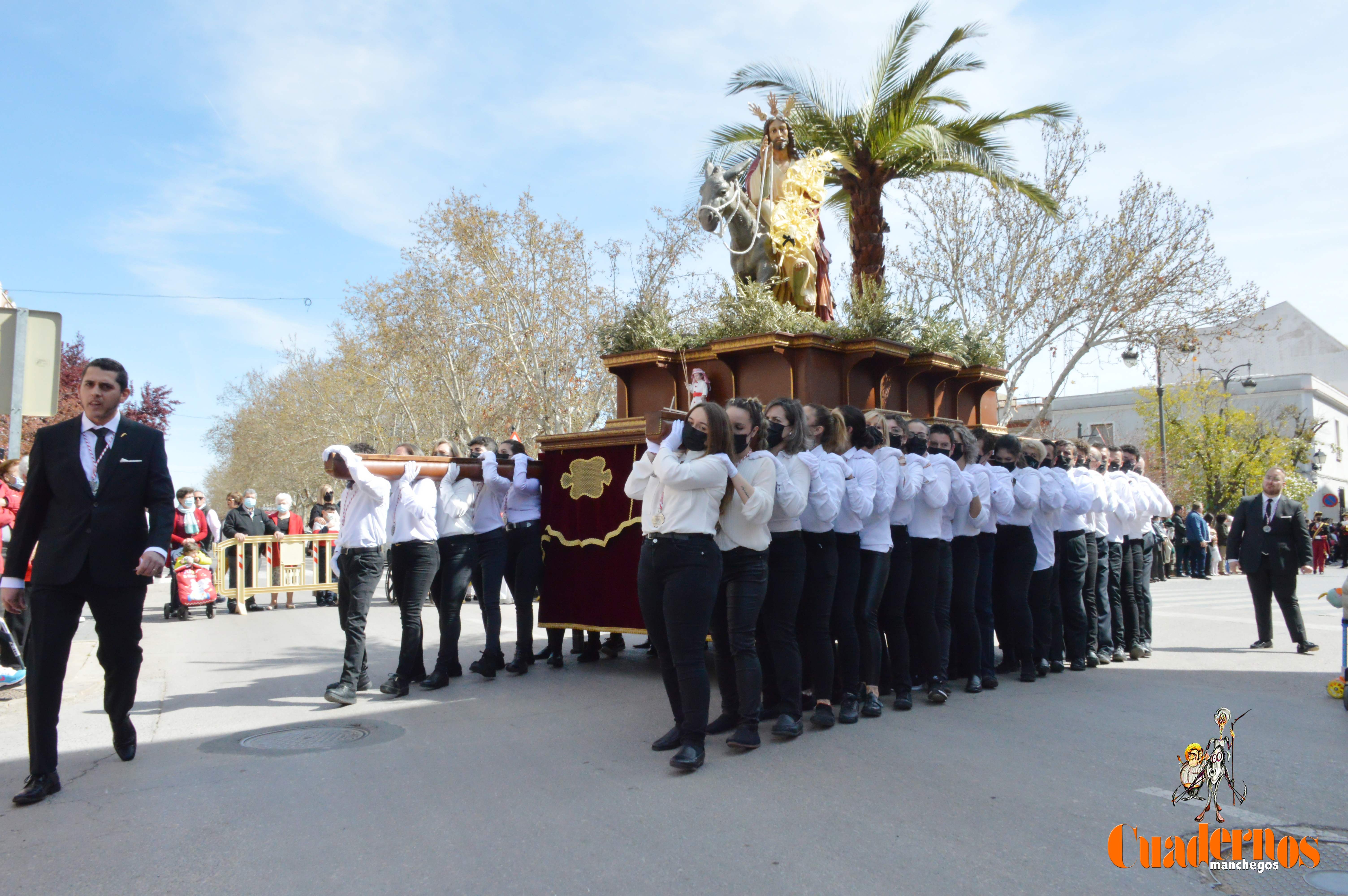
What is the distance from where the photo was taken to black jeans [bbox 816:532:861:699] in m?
6.25

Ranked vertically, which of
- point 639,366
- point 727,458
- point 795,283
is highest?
point 795,283

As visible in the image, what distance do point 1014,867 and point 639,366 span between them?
19.4 feet

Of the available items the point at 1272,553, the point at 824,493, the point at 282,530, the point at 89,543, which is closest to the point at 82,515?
the point at 89,543

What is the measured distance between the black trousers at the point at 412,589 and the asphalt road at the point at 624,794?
404mm

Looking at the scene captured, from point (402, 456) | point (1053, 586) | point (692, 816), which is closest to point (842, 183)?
point (1053, 586)

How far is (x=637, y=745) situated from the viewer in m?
5.61

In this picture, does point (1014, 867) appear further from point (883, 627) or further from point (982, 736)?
point (883, 627)

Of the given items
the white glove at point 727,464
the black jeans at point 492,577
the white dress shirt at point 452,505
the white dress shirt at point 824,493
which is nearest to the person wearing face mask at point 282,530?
A: the black jeans at point 492,577

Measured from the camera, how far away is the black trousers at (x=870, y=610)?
252 inches

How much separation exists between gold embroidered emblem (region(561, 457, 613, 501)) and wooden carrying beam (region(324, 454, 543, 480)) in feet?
1.17

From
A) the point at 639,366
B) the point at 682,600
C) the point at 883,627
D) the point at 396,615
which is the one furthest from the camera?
the point at 396,615

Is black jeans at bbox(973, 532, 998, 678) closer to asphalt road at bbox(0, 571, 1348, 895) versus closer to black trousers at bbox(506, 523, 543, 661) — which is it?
asphalt road at bbox(0, 571, 1348, 895)

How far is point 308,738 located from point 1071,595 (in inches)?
245

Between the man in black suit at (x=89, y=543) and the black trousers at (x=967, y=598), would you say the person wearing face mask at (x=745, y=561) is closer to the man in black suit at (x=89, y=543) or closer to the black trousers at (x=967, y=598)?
the black trousers at (x=967, y=598)
